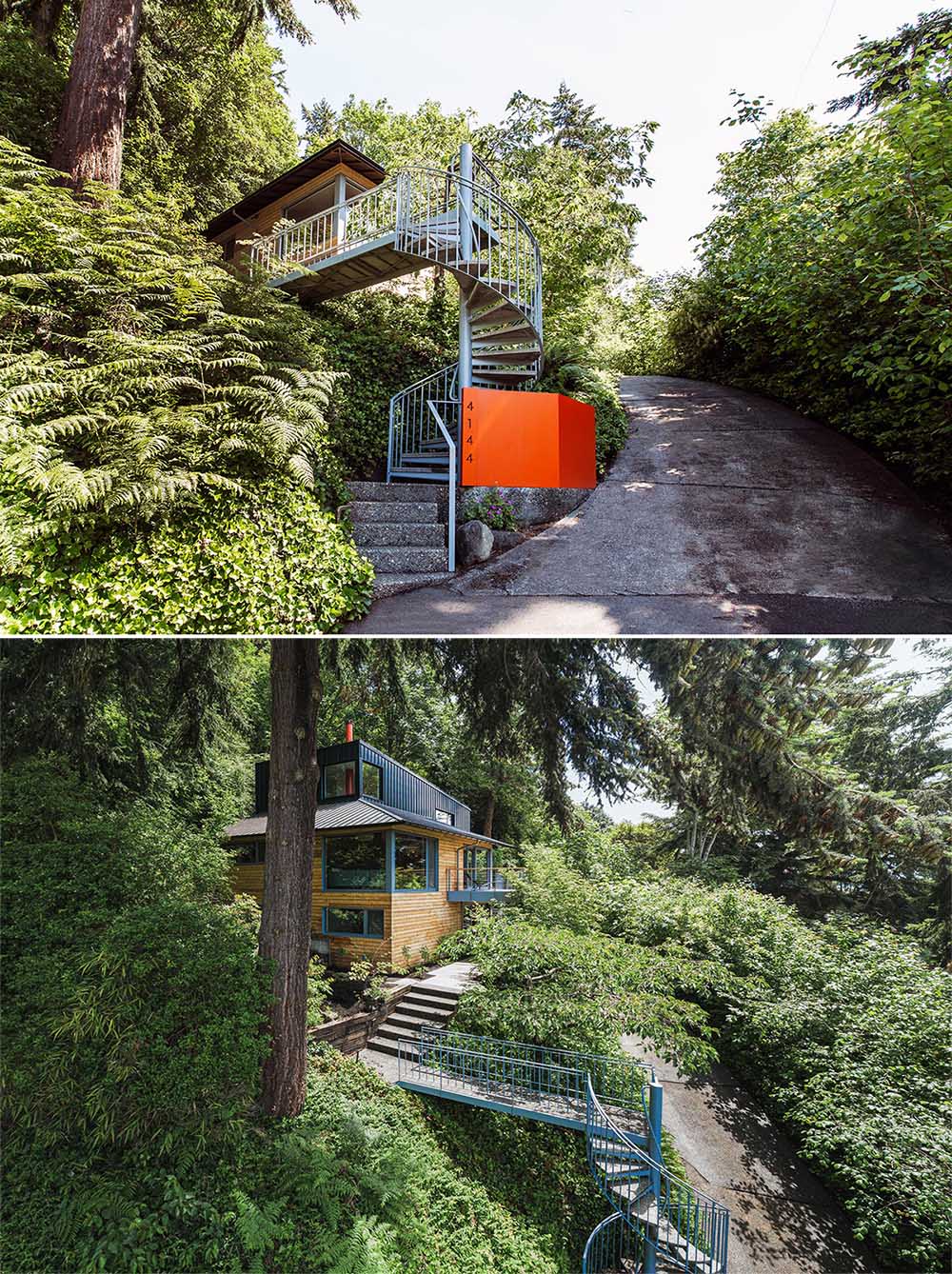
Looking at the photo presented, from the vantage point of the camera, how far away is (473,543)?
4461 mm

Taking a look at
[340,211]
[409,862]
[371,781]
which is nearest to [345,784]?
[371,781]

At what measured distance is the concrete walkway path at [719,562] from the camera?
3.38m

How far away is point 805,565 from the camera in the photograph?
3906 millimetres

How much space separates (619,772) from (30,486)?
3.81 m

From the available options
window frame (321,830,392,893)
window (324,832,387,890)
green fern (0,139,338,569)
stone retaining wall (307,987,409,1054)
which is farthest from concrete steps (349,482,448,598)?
stone retaining wall (307,987,409,1054)

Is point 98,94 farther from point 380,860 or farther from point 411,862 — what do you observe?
point 411,862

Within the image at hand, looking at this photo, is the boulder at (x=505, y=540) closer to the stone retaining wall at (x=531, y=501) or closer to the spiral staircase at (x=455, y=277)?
the stone retaining wall at (x=531, y=501)

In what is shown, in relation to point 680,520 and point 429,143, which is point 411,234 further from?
point 429,143

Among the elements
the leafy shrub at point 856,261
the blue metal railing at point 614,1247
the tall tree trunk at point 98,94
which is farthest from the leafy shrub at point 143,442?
the blue metal railing at point 614,1247

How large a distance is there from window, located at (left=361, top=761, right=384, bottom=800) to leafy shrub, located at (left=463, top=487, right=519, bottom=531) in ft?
9.12

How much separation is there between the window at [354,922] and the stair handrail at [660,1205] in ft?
8.65

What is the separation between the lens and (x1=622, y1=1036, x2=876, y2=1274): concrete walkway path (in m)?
3.91

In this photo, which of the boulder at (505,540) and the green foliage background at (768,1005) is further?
the boulder at (505,540)

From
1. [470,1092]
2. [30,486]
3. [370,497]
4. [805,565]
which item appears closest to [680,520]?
[805,565]
